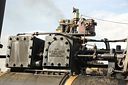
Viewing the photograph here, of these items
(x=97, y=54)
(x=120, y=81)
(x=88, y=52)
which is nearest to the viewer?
(x=120, y=81)

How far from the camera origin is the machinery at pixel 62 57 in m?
3.83

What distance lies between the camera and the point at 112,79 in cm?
367

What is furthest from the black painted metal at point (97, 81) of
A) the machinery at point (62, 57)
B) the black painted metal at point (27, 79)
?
the black painted metal at point (27, 79)

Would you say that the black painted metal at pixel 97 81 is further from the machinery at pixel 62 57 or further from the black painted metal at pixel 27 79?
the black painted metal at pixel 27 79

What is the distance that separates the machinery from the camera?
12.6 feet

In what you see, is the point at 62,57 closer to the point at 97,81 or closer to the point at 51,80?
the point at 51,80

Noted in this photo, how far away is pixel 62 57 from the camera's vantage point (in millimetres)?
4164

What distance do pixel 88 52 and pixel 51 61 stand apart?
83 cm

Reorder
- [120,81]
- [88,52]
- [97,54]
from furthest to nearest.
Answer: [88,52] < [97,54] < [120,81]

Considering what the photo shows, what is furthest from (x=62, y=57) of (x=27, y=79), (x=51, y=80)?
(x=27, y=79)

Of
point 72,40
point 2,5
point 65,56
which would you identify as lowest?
point 65,56

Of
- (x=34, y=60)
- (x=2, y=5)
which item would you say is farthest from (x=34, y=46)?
(x=2, y=5)

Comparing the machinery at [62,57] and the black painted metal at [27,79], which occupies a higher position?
the machinery at [62,57]

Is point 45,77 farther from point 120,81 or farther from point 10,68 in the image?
point 120,81
